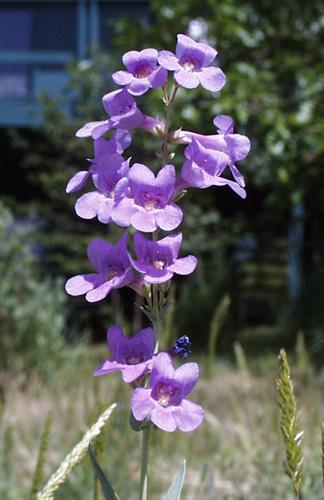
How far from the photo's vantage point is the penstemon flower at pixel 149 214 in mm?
891

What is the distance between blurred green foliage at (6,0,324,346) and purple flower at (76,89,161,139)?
11.6ft

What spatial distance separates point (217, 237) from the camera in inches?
397

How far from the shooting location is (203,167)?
0.99 meters

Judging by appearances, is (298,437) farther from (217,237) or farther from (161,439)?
(217,237)

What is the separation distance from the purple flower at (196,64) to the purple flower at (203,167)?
0.08 meters

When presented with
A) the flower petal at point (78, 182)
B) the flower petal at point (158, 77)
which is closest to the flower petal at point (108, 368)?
the flower petal at point (78, 182)

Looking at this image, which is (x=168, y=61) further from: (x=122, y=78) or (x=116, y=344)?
(x=116, y=344)

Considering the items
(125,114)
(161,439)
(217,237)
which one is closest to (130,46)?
(217,237)

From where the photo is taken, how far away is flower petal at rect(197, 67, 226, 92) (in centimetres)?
101

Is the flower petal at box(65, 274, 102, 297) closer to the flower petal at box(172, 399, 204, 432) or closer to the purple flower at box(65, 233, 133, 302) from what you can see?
the purple flower at box(65, 233, 133, 302)

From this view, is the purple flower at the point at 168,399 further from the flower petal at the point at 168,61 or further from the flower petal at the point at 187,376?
the flower petal at the point at 168,61

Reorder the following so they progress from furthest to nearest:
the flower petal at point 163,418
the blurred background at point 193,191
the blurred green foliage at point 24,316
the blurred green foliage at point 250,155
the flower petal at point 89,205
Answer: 1. the blurred green foliage at point 250,155
2. the blurred background at point 193,191
3. the blurred green foliage at point 24,316
4. the flower petal at point 89,205
5. the flower petal at point 163,418

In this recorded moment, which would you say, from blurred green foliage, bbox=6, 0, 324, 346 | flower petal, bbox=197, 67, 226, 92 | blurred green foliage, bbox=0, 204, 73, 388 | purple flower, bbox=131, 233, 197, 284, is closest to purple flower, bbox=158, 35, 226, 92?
flower petal, bbox=197, 67, 226, 92

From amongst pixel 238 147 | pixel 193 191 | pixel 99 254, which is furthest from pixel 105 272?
pixel 193 191
